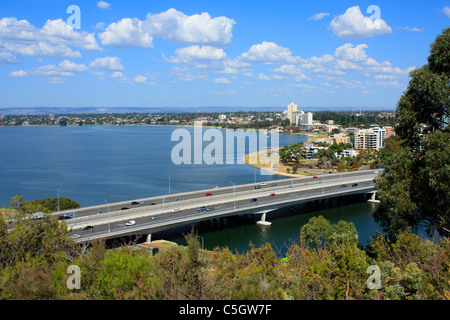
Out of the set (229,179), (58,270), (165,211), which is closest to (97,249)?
(58,270)

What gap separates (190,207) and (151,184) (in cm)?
1192

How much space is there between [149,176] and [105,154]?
1860 cm

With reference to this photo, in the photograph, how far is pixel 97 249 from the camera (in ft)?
20.1

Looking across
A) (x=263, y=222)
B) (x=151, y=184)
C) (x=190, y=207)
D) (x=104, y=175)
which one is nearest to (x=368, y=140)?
(x=151, y=184)

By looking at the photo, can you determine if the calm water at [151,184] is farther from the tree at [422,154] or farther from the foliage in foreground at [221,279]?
the foliage in foreground at [221,279]

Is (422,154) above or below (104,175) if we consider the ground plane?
above

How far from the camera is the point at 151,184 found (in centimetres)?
2959

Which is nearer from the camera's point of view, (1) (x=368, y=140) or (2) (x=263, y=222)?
(2) (x=263, y=222)

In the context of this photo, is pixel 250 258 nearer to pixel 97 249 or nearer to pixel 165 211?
pixel 97 249

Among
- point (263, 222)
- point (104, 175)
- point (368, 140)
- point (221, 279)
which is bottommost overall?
point (263, 222)

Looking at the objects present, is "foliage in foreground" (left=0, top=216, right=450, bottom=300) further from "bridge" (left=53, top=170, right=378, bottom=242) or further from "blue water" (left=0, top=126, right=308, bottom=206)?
"blue water" (left=0, top=126, right=308, bottom=206)

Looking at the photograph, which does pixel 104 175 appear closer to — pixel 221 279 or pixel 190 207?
pixel 190 207

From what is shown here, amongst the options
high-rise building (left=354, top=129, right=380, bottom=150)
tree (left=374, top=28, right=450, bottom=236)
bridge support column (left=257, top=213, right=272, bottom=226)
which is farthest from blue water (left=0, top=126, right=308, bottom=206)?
tree (left=374, top=28, right=450, bottom=236)

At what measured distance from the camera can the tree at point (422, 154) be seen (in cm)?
609
